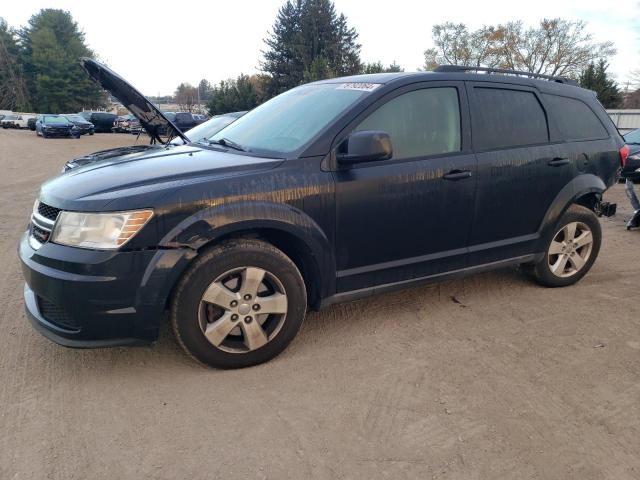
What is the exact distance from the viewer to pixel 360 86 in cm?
358

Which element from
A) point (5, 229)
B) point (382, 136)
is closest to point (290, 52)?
point (5, 229)

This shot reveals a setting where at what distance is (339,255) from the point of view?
3291 mm

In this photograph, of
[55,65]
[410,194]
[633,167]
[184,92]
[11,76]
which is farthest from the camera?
[184,92]

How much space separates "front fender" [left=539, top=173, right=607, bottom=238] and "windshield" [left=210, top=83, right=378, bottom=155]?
1874 mm

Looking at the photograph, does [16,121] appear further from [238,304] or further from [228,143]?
[238,304]

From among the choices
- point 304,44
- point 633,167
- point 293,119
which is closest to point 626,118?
point 633,167

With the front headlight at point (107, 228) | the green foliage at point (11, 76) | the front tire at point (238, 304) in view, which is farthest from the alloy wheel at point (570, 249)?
the green foliage at point (11, 76)

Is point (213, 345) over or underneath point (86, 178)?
underneath

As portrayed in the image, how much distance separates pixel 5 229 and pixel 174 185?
4.88 m

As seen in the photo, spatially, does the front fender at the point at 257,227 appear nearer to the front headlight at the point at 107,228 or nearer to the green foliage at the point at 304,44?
the front headlight at the point at 107,228

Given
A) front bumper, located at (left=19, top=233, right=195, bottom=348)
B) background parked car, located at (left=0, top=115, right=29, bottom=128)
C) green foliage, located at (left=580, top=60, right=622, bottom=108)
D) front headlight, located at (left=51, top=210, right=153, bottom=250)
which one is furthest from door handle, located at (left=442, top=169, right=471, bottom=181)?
background parked car, located at (left=0, top=115, right=29, bottom=128)

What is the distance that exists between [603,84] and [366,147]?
42335 mm

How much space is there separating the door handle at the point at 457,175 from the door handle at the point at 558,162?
91 centimetres

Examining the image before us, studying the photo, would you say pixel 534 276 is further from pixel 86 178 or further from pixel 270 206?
pixel 86 178
